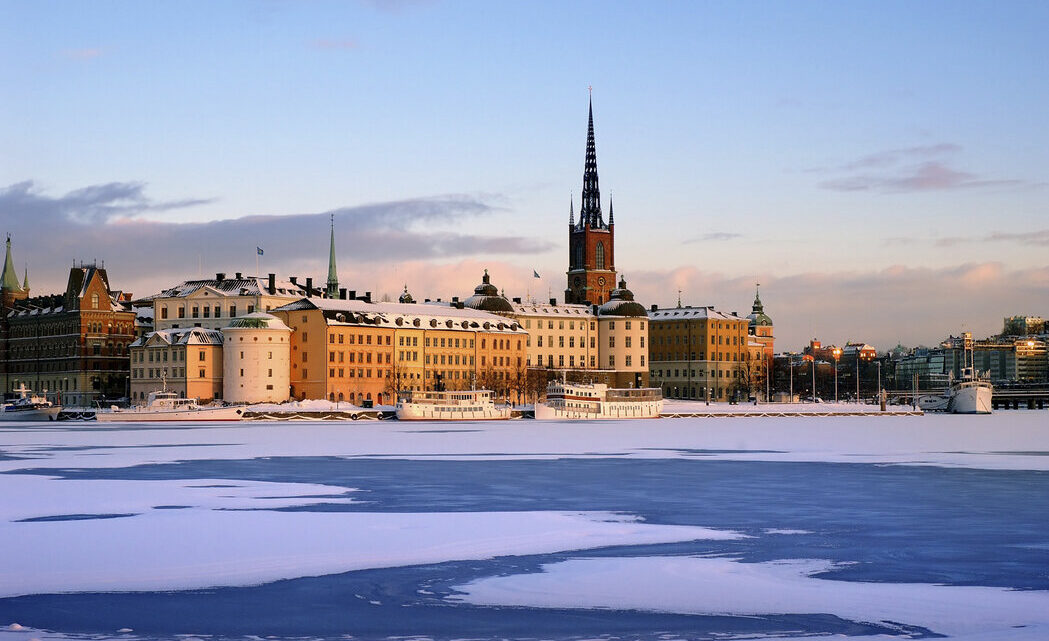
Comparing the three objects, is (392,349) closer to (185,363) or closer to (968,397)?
(185,363)

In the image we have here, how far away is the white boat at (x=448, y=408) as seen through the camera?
123 meters

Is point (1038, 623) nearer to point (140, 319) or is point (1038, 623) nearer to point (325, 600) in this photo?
point (325, 600)

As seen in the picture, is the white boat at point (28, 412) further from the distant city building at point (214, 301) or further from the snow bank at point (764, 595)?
the snow bank at point (764, 595)

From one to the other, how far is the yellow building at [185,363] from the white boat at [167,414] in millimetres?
15016

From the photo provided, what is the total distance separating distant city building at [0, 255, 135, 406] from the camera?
170375 mm

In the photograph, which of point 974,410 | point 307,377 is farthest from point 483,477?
point 974,410

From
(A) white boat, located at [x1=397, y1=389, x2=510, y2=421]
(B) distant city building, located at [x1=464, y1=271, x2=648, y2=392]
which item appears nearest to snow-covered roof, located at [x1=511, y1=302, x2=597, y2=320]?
(B) distant city building, located at [x1=464, y1=271, x2=648, y2=392]

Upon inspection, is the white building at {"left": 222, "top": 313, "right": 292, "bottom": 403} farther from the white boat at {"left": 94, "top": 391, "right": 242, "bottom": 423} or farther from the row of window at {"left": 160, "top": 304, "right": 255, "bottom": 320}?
the row of window at {"left": 160, "top": 304, "right": 255, "bottom": 320}

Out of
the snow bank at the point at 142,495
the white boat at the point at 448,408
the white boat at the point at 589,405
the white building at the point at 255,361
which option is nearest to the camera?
the snow bank at the point at 142,495

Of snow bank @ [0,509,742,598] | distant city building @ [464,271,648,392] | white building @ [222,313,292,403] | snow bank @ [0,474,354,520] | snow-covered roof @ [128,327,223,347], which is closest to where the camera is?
snow bank @ [0,509,742,598]

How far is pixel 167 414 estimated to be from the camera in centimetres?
12450

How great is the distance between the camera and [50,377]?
17638 cm

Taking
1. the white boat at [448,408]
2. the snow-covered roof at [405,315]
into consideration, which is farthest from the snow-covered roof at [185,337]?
the white boat at [448,408]

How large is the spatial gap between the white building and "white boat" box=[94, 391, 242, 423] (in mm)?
13219
